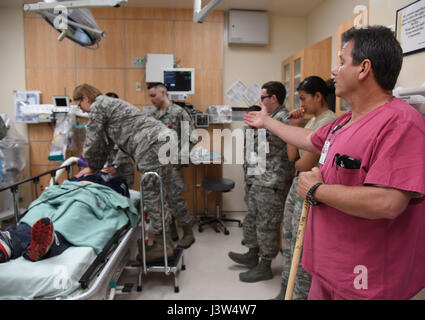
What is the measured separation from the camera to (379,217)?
31.3 inches

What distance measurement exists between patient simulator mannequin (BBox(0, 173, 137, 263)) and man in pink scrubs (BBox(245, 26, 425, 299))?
4.62 ft

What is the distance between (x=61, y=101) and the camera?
12.9ft

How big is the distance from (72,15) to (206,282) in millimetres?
2628

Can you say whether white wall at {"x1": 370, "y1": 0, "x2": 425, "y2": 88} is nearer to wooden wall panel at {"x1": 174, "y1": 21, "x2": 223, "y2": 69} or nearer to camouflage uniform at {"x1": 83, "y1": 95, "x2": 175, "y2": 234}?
camouflage uniform at {"x1": 83, "y1": 95, "x2": 175, "y2": 234}

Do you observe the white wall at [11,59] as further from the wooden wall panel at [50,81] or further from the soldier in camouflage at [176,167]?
the soldier in camouflage at [176,167]

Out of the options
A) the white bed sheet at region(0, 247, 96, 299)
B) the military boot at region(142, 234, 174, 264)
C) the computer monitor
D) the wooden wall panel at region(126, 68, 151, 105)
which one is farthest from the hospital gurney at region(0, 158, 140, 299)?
the wooden wall panel at region(126, 68, 151, 105)

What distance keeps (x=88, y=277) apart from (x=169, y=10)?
3799 mm

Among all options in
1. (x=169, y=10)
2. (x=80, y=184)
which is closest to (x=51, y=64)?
(x=169, y=10)

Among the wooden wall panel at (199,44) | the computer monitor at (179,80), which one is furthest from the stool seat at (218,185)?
the wooden wall panel at (199,44)

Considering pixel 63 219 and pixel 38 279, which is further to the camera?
pixel 63 219

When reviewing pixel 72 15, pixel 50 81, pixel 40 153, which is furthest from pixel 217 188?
pixel 50 81

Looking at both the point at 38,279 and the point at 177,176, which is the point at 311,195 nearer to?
the point at 38,279

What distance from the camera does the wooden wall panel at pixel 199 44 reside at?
13.6ft

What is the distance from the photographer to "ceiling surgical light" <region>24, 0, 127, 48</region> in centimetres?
201
